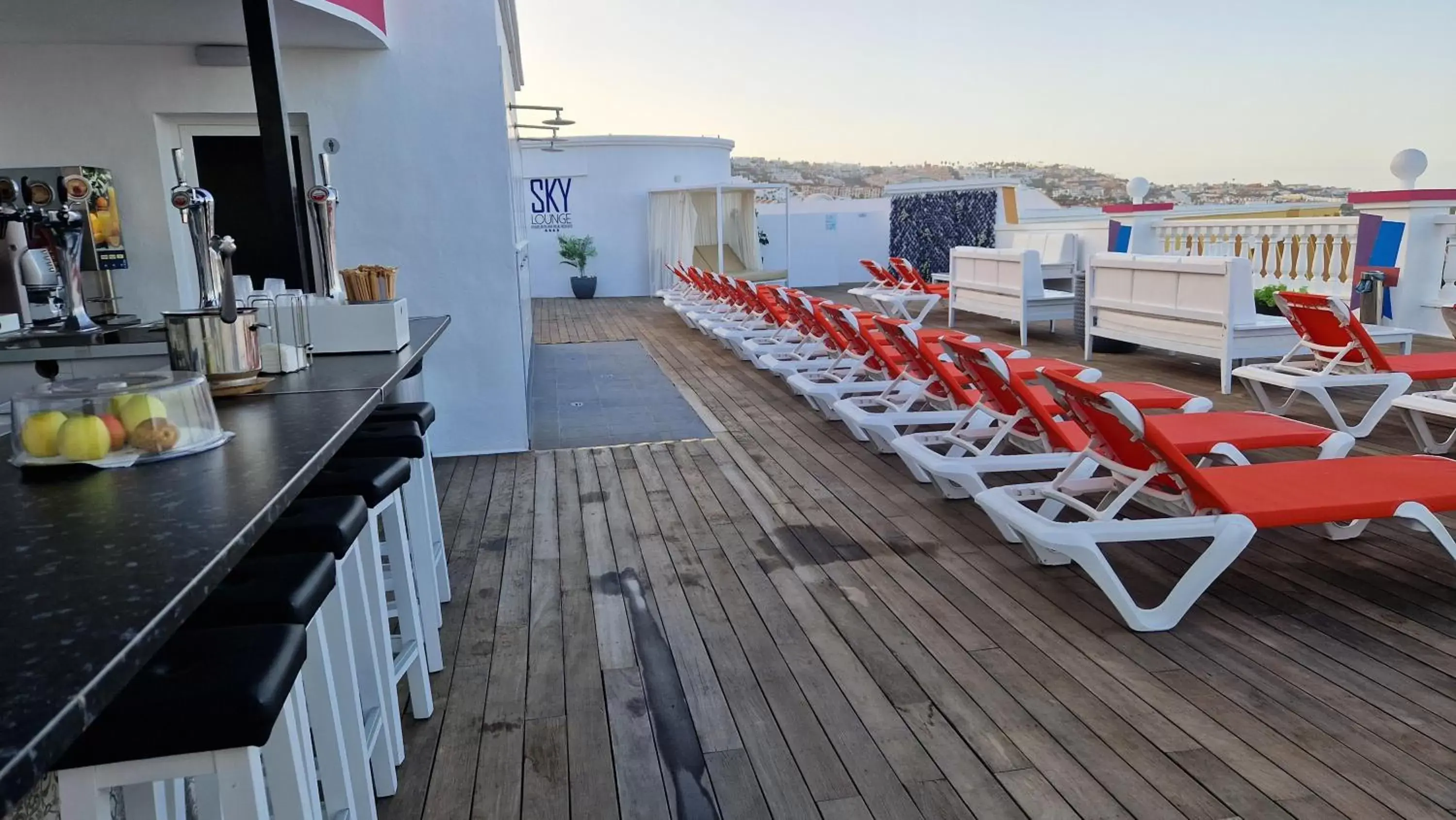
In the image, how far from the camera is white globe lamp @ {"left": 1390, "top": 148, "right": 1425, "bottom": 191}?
29.7ft

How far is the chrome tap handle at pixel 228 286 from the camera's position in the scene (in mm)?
2236

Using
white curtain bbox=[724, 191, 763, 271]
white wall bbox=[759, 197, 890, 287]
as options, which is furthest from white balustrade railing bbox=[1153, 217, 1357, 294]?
white wall bbox=[759, 197, 890, 287]

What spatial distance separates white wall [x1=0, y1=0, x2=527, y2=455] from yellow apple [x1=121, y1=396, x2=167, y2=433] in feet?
12.8

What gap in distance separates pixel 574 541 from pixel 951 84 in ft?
69.3

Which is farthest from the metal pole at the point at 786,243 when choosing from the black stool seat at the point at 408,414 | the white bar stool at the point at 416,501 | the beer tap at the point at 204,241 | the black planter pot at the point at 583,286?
the beer tap at the point at 204,241

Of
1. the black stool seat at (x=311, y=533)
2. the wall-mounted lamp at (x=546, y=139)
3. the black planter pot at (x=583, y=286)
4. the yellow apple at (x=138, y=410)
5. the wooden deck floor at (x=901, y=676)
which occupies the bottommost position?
the black planter pot at (x=583, y=286)

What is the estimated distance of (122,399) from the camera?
1646mm

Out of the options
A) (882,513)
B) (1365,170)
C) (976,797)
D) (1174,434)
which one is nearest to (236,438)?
(976,797)

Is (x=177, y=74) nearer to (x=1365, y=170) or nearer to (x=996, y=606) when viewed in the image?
(x=996, y=606)

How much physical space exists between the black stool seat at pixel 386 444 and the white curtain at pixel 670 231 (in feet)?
48.5

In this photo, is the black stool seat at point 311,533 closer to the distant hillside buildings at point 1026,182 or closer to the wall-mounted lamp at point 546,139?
the wall-mounted lamp at point 546,139

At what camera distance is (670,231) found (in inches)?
704

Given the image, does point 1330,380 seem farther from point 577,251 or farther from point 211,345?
point 577,251

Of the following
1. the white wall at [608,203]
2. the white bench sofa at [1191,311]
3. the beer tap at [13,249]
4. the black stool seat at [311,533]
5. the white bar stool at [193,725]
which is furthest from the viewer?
the white wall at [608,203]
